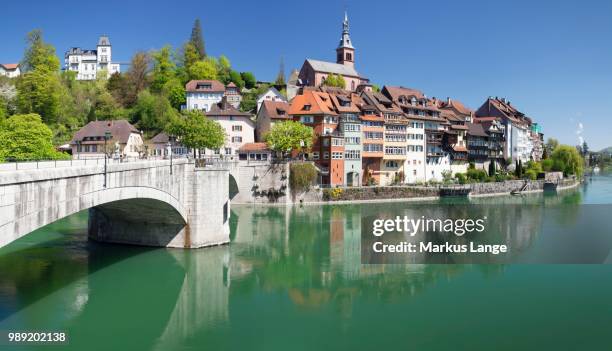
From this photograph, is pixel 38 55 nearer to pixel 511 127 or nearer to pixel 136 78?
pixel 136 78

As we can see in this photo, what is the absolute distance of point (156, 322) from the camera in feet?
68.0

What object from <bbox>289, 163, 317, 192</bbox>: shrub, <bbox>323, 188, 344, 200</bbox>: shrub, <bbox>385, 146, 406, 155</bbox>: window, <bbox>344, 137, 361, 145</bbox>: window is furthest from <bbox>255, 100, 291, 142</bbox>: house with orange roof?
<bbox>385, 146, 406, 155</bbox>: window

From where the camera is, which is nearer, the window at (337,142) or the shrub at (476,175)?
the window at (337,142)

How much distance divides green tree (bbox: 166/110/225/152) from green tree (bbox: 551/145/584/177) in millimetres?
68882

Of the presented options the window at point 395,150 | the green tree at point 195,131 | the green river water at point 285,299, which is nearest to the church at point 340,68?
the window at point 395,150

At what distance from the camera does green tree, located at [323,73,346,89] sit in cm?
9563

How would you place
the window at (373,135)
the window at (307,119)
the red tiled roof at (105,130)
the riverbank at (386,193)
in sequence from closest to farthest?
the riverbank at (386,193)
the window at (307,119)
the red tiled roof at (105,130)
the window at (373,135)

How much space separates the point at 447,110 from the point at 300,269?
6835cm

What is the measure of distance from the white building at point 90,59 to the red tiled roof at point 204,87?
5671cm

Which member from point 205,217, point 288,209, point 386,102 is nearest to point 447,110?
point 386,102

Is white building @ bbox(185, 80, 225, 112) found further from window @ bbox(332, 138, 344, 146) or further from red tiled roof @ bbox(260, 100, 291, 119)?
window @ bbox(332, 138, 344, 146)

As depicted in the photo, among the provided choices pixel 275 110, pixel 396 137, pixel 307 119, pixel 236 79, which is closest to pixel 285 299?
pixel 307 119

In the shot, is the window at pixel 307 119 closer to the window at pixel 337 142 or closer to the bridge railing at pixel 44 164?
the window at pixel 337 142

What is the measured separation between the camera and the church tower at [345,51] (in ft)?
370
